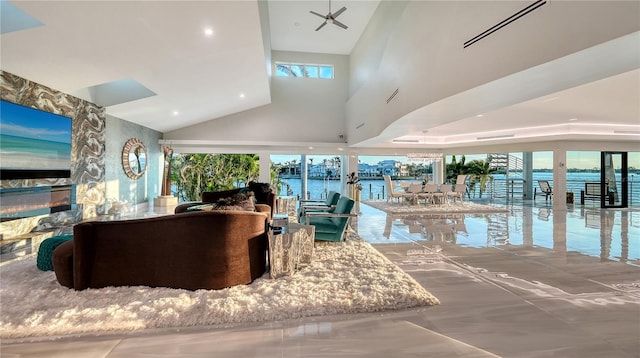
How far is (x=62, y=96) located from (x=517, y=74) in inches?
285

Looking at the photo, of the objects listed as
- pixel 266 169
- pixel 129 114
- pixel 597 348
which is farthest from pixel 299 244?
pixel 266 169

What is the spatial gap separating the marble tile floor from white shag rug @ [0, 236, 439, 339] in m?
0.11

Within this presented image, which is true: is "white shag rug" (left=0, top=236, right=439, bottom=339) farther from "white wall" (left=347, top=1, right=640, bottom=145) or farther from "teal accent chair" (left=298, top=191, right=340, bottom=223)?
"white wall" (left=347, top=1, right=640, bottom=145)

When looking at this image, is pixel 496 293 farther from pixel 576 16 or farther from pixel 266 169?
pixel 266 169

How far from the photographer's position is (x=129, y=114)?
25.1ft

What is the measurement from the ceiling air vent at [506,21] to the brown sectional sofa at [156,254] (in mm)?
3725

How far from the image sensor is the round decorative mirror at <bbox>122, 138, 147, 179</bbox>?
8.01 meters

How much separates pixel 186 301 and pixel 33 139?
171 inches

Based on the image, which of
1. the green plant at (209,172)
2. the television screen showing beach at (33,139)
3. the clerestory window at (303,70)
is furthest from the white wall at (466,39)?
the television screen showing beach at (33,139)

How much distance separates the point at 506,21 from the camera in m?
3.44

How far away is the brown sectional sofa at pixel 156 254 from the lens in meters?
2.88

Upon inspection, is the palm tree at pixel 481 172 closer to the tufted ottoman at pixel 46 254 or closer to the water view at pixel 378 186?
the water view at pixel 378 186

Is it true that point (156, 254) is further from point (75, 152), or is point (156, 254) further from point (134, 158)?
point (134, 158)

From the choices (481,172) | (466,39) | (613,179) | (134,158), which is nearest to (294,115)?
(134,158)
